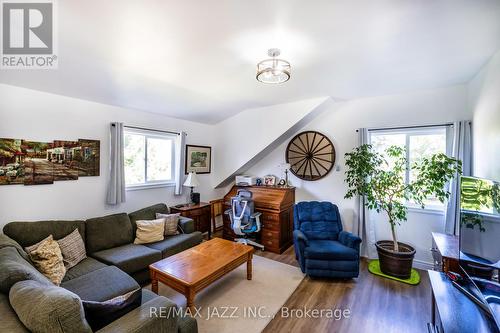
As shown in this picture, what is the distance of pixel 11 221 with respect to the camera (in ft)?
8.09

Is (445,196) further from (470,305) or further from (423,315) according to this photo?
(470,305)

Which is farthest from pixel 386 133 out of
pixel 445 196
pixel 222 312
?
pixel 222 312

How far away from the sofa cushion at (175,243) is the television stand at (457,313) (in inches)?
109

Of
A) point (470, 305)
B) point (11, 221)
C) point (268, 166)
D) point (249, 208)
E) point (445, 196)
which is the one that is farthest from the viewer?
point (268, 166)

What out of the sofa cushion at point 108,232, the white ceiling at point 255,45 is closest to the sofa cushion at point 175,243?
the sofa cushion at point 108,232

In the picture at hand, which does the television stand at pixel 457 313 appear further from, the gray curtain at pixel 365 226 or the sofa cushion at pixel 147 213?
the sofa cushion at pixel 147 213

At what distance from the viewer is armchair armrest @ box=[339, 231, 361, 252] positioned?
285 centimetres

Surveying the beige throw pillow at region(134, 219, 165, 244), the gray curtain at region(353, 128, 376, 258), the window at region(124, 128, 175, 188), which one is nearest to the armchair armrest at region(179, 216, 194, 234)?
the beige throw pillow at region(134, 219, 165, 244)

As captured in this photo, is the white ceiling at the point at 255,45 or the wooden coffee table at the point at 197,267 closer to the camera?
the white ceiling at the point at 255,45

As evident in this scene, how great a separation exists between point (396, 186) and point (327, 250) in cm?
137

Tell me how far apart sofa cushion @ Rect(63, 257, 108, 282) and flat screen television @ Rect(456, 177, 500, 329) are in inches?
128

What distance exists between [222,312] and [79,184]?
2536 millimetres

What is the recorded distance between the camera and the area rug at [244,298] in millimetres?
2104

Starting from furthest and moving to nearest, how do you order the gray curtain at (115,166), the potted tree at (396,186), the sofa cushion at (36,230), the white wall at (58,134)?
the gray curtain at (115,166), the potted tree at (396,186), the white wall at (58,134), the sofa cushion at (36,230)
